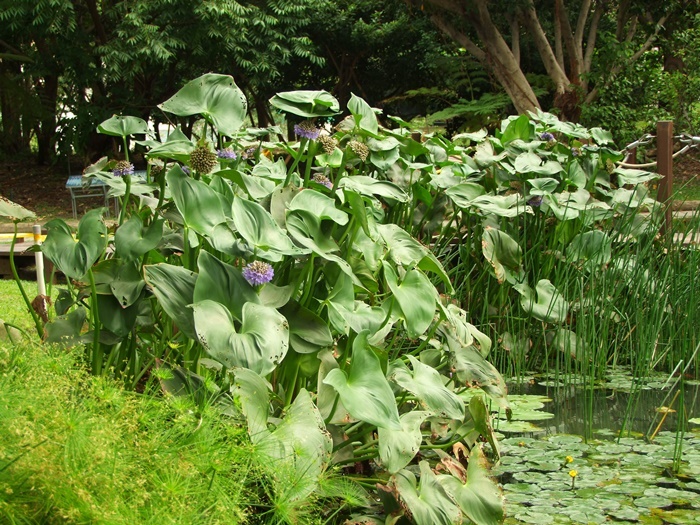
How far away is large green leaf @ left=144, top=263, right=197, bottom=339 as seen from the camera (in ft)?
6.52

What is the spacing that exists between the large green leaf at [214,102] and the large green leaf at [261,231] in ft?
1.17

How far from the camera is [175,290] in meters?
2.04

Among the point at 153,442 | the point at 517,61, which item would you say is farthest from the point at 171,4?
the point at 153,442

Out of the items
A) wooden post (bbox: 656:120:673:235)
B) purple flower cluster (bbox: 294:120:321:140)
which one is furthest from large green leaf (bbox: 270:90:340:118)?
wooden post (bbox: 656:120:673:235)

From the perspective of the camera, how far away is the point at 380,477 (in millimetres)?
2512

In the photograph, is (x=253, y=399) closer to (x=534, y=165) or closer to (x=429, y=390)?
(x=429, y=390)

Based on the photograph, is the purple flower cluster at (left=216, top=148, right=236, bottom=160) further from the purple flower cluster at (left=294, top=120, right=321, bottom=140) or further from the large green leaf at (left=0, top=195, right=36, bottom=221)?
the large green leaf at (left=0, top=195, right=36, bottom=221)

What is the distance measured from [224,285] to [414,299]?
652 mm

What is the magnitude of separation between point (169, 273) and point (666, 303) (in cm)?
267

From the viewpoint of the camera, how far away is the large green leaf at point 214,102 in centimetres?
237

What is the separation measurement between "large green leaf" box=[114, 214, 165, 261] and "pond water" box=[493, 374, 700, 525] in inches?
51.8

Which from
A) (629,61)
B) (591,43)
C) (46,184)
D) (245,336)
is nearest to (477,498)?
(245,336)

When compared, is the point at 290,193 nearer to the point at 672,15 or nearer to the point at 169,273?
the point at 169,273

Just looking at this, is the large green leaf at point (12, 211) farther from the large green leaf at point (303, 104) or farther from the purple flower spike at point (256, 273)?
the large green leaf at point (303, 104)
